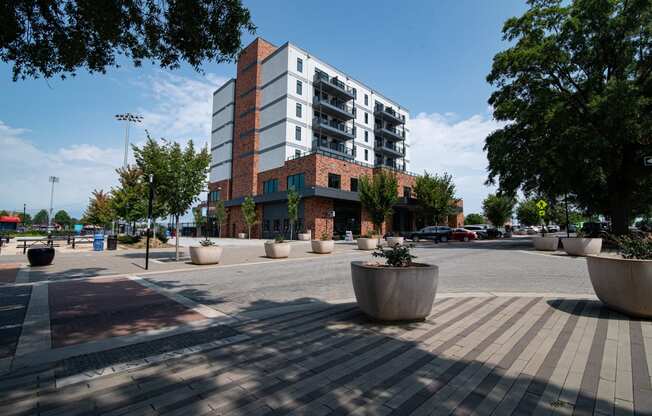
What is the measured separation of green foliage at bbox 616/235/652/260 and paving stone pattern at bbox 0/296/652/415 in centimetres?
109

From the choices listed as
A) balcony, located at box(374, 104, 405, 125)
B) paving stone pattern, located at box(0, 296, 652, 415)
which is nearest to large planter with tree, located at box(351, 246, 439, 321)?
paving stone pattern, located at box(0, 296, 652, 415)

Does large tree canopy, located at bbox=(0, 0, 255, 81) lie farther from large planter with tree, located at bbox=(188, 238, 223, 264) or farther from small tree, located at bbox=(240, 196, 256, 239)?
small tree, located at bbox=(240, 196, 256, 239)

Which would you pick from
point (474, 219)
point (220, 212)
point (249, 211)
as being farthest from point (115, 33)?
point (474, 219)

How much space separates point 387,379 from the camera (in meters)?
3.09

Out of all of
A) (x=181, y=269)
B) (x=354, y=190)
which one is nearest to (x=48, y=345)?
(x=181, y=269)

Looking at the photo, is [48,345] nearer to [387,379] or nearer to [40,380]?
[40,380]

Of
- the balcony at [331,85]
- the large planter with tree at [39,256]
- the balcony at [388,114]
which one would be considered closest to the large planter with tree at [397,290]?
the large planter with tree at [39,256]

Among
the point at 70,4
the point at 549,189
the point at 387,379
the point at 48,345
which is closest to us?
the point at 387,379

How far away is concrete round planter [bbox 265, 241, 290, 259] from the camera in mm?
15961

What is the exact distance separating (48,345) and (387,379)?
15.0 ft

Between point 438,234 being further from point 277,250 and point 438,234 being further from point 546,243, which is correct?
point 277,250

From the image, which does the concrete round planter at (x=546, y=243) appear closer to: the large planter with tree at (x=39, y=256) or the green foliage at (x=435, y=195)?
the green foliage at (x=435, y=195)

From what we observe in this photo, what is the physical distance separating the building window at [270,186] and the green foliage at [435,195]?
60.0 ft

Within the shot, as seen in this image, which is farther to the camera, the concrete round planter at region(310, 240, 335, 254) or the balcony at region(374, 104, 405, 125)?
the balcony at region(374, 104, 405, 125)
